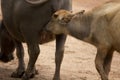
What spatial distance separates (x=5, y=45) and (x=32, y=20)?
160cm

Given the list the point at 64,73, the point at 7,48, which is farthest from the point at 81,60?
the point at 7,48

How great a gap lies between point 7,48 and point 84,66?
80.0 inches

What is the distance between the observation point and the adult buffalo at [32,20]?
25.5 feet

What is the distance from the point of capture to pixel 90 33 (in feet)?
24.1

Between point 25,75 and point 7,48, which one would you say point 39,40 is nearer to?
point 25,75

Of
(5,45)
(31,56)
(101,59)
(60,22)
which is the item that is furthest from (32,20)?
(5,45)

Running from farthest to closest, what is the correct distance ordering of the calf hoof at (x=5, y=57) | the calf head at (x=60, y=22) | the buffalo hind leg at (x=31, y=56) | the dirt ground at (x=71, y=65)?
1. the calf hoof at (x=5, y=57)
2. the dirt ground at (x=71, y=65)
3. the buffalo hind leg at (x=31, y=56)
4. the calf head at (x=60, y=22)

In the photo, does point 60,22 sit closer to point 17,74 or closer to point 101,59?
point 101,59

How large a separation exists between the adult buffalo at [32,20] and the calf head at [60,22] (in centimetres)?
18

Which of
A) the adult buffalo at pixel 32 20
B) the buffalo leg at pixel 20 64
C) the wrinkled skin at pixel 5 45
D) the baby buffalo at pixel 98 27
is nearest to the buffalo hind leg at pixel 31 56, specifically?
the adult buffalo at pixel 32 20

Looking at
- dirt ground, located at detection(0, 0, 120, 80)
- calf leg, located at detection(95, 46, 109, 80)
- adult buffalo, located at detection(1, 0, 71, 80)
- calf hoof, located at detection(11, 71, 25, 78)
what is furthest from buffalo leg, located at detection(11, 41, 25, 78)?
calf leg, located at detection(95, 46, 109, 80)

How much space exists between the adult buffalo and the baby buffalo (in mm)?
199

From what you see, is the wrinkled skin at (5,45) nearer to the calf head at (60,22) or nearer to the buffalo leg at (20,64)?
the buffalo leg at (20,64)

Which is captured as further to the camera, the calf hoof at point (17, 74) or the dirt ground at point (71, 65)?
the dirt ground at point (71, 65)
